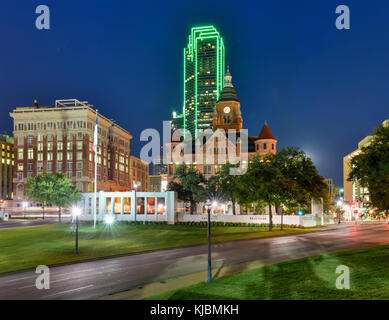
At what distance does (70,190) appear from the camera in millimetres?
73750

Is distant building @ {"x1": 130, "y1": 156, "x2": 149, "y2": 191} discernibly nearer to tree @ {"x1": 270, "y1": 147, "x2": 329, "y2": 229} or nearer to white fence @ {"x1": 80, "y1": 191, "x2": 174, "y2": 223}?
white fence @ {"x1": 80, "y1": 191, "x2": 174, "y2": 223}

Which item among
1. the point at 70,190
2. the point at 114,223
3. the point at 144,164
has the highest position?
the point at 144,164

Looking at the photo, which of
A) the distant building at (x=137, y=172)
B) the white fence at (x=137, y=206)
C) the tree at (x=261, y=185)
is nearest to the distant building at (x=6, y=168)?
the distant building at (x=137, y=172)

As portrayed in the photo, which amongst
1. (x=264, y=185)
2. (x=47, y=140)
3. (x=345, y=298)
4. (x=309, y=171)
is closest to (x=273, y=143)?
(x=309, y=171)

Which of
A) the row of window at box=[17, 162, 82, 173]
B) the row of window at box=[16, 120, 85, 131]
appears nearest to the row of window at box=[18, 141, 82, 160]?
the row of window at box=[17, 162, 82, 173]

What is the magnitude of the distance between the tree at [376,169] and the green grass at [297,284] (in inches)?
146

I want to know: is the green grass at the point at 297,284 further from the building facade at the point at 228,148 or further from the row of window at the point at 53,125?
the row of window at the point at 53,125

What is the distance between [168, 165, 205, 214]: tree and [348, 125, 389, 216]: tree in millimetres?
52298

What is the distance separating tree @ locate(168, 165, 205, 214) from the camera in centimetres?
7331

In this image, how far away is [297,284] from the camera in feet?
48.7

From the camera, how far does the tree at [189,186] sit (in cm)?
7331
